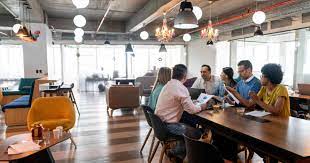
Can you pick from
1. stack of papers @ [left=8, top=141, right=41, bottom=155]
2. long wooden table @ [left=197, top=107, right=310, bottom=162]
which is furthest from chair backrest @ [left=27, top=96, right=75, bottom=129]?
long wooden table @ [left=197, top=107, right=310, bottom=162]

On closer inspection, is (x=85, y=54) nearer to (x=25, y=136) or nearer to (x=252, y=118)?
(x=25, y=136)

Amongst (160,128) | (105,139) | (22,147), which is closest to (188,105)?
(160,128)

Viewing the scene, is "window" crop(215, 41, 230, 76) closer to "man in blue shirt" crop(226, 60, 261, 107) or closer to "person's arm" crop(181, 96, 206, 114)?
"man in blue shirt" crop(226, 60, 261, 107)

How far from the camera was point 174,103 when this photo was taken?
2.75 meters

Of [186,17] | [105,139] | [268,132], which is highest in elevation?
[186,17]

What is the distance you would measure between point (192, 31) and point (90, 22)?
174 inches

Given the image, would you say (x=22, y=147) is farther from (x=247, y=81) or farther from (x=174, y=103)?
(x=247, y=81)

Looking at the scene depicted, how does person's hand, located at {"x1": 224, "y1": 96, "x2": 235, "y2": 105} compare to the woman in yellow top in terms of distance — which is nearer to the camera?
the woman in yellow top

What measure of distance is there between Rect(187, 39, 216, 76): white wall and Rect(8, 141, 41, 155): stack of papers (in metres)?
9.48

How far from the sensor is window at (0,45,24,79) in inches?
518

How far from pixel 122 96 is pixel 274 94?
4.54 meters

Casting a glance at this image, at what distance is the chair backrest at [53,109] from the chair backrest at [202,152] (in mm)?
2625

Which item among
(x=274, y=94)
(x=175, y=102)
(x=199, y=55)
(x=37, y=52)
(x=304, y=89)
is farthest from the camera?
(x=199, y=55)

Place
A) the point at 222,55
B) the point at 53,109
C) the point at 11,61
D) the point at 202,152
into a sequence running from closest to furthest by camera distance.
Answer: the point at 202,152
the point at 53,109
the point at 222,55
the point at 11,61
